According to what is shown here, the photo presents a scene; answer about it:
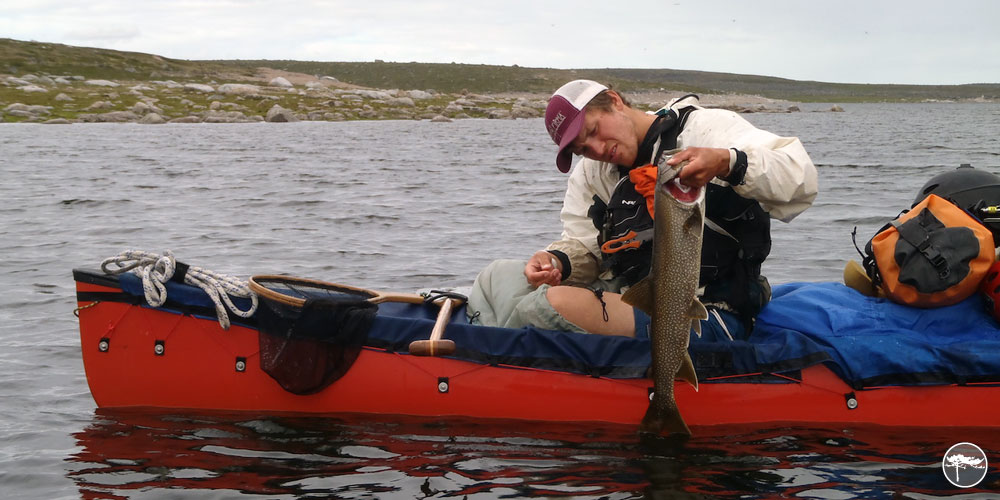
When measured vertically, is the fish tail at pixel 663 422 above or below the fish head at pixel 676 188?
below

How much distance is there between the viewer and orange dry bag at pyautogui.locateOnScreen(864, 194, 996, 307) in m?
5.71

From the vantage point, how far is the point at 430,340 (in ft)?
20.4

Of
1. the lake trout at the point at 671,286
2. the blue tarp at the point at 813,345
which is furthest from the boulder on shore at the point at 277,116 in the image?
the lake trout at the point at 671,286

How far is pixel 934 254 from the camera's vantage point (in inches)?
225

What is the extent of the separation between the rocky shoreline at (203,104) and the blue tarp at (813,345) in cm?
4961

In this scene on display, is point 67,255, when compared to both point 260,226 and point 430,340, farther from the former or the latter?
point 430,340

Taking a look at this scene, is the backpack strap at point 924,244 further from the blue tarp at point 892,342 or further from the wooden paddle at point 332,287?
the wooden paddle at point 332,287

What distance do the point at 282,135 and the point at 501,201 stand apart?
2705 cm

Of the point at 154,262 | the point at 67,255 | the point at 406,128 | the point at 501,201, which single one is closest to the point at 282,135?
the point at 406,128

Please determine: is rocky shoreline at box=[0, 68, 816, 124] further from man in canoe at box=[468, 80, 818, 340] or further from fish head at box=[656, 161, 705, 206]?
fish head at box=[656, 161, 705, 206]

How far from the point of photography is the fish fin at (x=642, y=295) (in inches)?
196

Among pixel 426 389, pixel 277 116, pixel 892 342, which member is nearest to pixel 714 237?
pixel 892 342

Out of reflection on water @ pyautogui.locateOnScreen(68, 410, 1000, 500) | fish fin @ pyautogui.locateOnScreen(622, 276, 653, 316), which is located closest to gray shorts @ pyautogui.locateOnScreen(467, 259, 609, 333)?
reflection on water @ pyautogui.locateOnScreen(68, 410, 1000, 500)

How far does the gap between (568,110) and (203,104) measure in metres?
61.8
